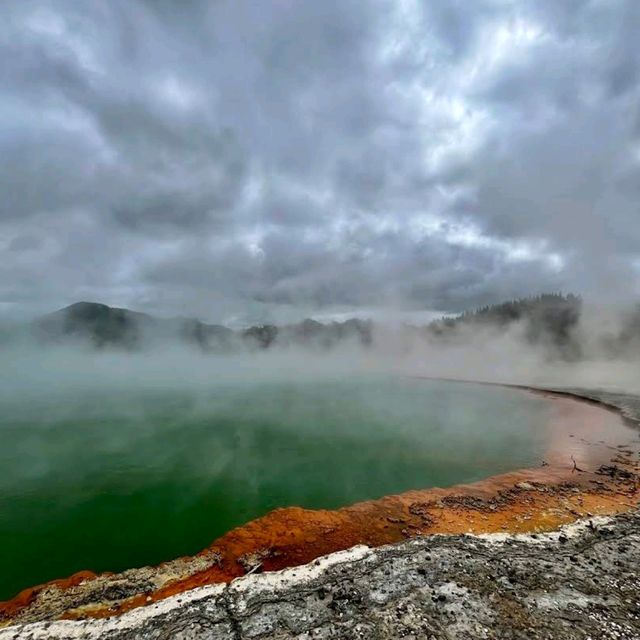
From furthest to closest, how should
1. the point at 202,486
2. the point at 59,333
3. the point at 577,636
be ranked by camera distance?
the point at 59,333 < the point at 202,486 < the point at 577,636

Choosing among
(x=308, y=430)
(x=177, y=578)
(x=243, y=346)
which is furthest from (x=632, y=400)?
(x=243, y=346)

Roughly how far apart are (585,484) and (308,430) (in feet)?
38.7

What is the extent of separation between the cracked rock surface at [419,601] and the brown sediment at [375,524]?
3.63 ft

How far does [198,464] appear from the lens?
563 inches

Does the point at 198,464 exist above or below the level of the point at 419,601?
below

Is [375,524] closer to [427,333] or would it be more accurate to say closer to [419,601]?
[419,601]

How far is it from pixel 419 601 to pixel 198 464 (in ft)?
35.8

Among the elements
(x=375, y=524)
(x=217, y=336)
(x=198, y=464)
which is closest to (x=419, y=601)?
(x=375, y=524)

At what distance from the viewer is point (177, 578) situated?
700cm

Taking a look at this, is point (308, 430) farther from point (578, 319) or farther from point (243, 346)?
point (243, 346)

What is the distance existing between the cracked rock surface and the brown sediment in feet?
3.63

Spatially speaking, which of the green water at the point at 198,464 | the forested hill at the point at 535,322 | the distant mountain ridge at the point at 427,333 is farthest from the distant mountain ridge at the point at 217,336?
the green water at the point at 198,464

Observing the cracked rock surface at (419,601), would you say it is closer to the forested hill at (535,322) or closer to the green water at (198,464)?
the green water at (198,464)

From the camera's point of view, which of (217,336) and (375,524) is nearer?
(375,524)
